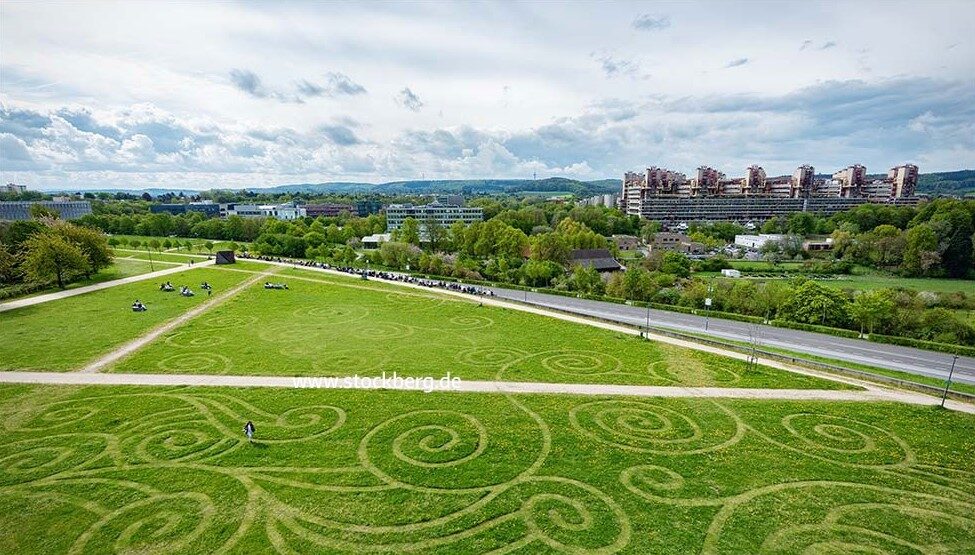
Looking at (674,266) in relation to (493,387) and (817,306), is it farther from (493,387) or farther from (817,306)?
(493,387)

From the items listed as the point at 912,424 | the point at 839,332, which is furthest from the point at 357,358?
the point at 839,332

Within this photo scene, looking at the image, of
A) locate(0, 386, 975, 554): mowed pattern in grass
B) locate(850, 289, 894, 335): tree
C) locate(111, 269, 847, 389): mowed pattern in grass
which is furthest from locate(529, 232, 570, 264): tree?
locate(0, 386, 975, 554): mowed pattern in grass

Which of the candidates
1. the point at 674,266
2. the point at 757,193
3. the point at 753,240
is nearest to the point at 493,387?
the point at 674,266

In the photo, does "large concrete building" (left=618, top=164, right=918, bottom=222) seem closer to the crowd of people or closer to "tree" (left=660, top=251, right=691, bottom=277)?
"tree" (left=660, top=251, right=691, bottom=277)

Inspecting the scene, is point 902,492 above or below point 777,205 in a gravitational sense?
below

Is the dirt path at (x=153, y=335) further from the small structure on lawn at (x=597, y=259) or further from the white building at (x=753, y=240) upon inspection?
the white building at (x=753, y=240)

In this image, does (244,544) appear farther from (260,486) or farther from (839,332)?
(839,332)
